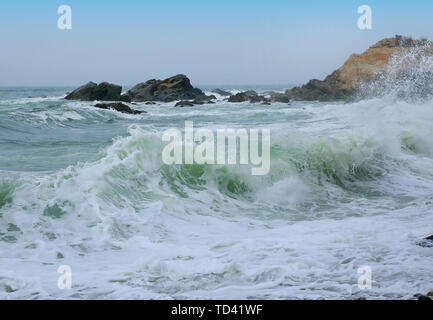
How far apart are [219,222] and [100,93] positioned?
111 ft

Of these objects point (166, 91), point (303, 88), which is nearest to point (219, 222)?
point (166, 91)

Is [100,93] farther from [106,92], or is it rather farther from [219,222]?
[219,222]

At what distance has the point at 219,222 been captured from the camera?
20.3 ft

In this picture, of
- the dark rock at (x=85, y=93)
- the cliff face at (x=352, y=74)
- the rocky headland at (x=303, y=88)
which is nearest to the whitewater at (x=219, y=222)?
the rocky headland at (x=303, y=88)

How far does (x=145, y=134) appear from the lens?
30.4ft

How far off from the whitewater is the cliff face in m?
41.2

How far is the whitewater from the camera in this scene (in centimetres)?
399

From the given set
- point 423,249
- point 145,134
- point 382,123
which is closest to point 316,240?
point 423,249

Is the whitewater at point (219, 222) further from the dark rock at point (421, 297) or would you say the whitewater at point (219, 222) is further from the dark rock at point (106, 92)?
the dark rock at point (106, 92)

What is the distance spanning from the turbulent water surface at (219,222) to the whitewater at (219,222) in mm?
19

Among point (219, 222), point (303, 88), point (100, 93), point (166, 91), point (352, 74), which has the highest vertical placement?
point (352, 74)

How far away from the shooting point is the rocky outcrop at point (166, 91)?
43.5 metres

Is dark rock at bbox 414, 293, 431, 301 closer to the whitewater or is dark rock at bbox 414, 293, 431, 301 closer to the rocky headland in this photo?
the whitewater
